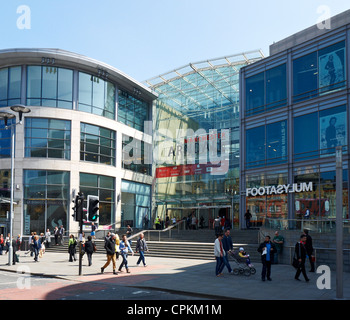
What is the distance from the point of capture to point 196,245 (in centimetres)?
2595

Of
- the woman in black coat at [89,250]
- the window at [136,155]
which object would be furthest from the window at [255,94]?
the woman in black coat at [89,250]

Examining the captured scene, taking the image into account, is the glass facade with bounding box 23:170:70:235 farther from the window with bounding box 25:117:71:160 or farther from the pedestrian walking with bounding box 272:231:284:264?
Answer: the pedestrian walking with bounding box 272:231:284:264

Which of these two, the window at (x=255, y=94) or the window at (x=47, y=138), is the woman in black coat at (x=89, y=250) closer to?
the window at (x=47, y=138)

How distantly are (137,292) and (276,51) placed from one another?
26.6 m

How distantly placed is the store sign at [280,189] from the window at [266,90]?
19.9ft

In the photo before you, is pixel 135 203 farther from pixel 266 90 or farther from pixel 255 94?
pixel 266 90

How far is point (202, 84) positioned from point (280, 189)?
53.6 feet

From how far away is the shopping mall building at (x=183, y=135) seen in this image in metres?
28.8

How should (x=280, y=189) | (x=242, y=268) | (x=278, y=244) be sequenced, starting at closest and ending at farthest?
(x=242, y=268) < (x=278, y=244) < (x=280, y=189)

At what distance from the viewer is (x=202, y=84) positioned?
140 ft

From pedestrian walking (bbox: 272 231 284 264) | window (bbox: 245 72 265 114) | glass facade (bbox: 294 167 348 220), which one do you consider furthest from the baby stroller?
window (bbox: 245 72 265 114)

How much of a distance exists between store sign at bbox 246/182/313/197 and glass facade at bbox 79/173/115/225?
13797 millimetres

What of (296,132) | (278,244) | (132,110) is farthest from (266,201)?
A: (132,110)
